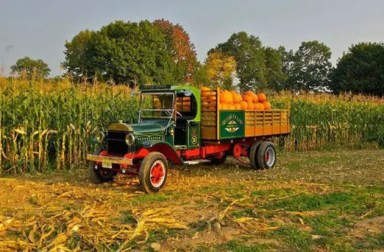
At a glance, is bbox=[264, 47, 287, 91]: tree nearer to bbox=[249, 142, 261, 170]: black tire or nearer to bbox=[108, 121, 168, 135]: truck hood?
bbox=[249, 142, 261, 170]: black tire

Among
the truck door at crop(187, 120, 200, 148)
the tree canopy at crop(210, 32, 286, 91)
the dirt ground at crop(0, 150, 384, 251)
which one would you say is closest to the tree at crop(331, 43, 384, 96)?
the tree canopy at crop(210, 32, 286, 91)

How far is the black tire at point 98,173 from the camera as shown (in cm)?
873

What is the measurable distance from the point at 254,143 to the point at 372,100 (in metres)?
14.8

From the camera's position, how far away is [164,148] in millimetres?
8453

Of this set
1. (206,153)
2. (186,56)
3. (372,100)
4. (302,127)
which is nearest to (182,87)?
(206,153)

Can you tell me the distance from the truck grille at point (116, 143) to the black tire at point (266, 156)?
4271mm

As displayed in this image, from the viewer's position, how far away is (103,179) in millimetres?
8914

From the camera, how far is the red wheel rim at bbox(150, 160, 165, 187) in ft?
26.2

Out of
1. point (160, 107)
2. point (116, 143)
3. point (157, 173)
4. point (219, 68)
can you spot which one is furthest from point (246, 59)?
point (157, 173)

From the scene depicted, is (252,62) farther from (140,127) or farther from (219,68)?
(140,127)

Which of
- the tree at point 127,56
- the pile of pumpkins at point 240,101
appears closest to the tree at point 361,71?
the tree at point 127,56

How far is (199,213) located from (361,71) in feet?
163

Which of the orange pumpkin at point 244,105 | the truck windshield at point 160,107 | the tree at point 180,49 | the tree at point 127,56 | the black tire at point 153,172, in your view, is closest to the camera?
the black tire at point 153,172

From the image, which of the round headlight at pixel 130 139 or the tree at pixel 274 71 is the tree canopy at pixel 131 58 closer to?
the tree at pixel 274 71
